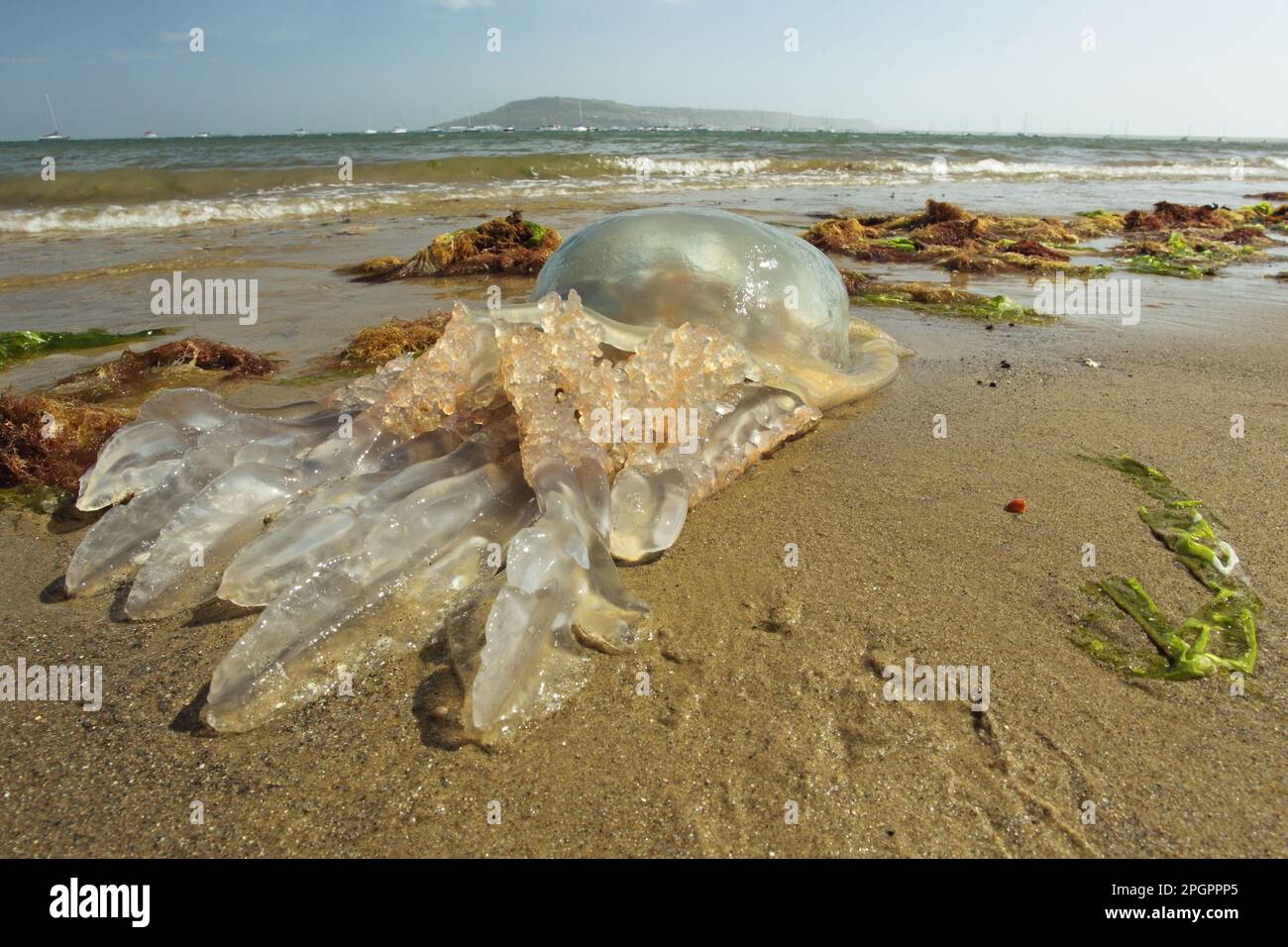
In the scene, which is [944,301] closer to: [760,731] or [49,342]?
[760,731]

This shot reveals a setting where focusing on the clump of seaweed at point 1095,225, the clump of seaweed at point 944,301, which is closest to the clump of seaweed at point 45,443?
the clump of seaweed at point 944,301

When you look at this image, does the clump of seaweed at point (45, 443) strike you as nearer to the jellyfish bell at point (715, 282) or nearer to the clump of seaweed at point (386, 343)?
the clump of seaweed at point (386, 343)

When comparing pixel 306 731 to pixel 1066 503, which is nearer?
pixel 306 731

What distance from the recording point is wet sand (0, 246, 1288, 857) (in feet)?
4.41

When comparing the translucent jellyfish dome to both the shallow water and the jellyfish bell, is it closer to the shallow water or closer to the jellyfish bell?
the jellyfish bell

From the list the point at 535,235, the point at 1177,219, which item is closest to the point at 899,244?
the point at 535,235

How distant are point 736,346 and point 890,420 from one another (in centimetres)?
116

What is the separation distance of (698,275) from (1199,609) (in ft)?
5.90

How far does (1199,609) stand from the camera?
193 cm
